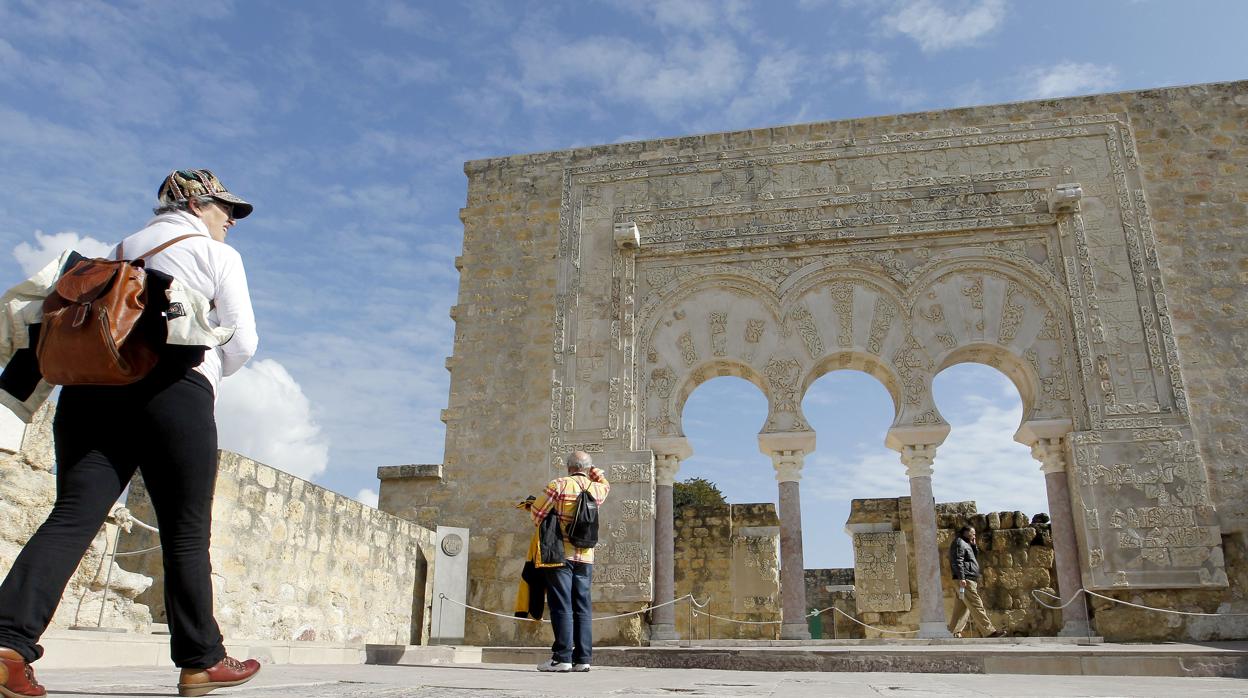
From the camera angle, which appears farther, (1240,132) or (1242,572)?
(1240,132)

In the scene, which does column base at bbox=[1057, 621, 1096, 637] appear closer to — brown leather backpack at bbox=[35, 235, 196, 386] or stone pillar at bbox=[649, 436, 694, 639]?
stone pillar at bbox=[649, 436, 694, 639]

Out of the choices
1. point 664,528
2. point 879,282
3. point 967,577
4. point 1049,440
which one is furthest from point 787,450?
point 1049,440

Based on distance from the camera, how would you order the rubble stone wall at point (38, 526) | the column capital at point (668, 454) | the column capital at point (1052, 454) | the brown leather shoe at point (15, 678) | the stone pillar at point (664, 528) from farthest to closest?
1. the column capital at point (668, 454)
2. the stone pillar at point (664, 528)
3. the column capital at point (1052, 454)
4. the rubble stone wall at point (38, 526)
5. the brown leather shoe at point (15, 678)

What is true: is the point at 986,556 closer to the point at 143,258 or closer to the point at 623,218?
the point at 623,218

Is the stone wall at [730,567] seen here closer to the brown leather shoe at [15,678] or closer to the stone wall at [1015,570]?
the stone wall at [1015,570]

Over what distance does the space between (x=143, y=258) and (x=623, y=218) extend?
881 centimetres

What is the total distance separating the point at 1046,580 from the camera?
12.4 meters

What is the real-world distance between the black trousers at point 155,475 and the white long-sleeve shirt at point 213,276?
180 millimetres

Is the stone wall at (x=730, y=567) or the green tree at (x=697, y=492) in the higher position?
the green tree at (x=697, y=492)

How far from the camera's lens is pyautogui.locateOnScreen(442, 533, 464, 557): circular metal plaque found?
9797mm

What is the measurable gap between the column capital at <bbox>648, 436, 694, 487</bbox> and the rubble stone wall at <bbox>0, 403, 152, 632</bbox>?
5987 mm

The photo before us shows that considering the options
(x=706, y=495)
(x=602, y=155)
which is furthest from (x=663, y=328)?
(x=706, y=495)

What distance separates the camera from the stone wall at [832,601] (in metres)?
14.9

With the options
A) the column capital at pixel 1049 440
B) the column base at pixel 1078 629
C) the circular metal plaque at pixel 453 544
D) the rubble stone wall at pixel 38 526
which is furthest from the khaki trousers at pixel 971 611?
the rubble stone wall at pixel 38 526
